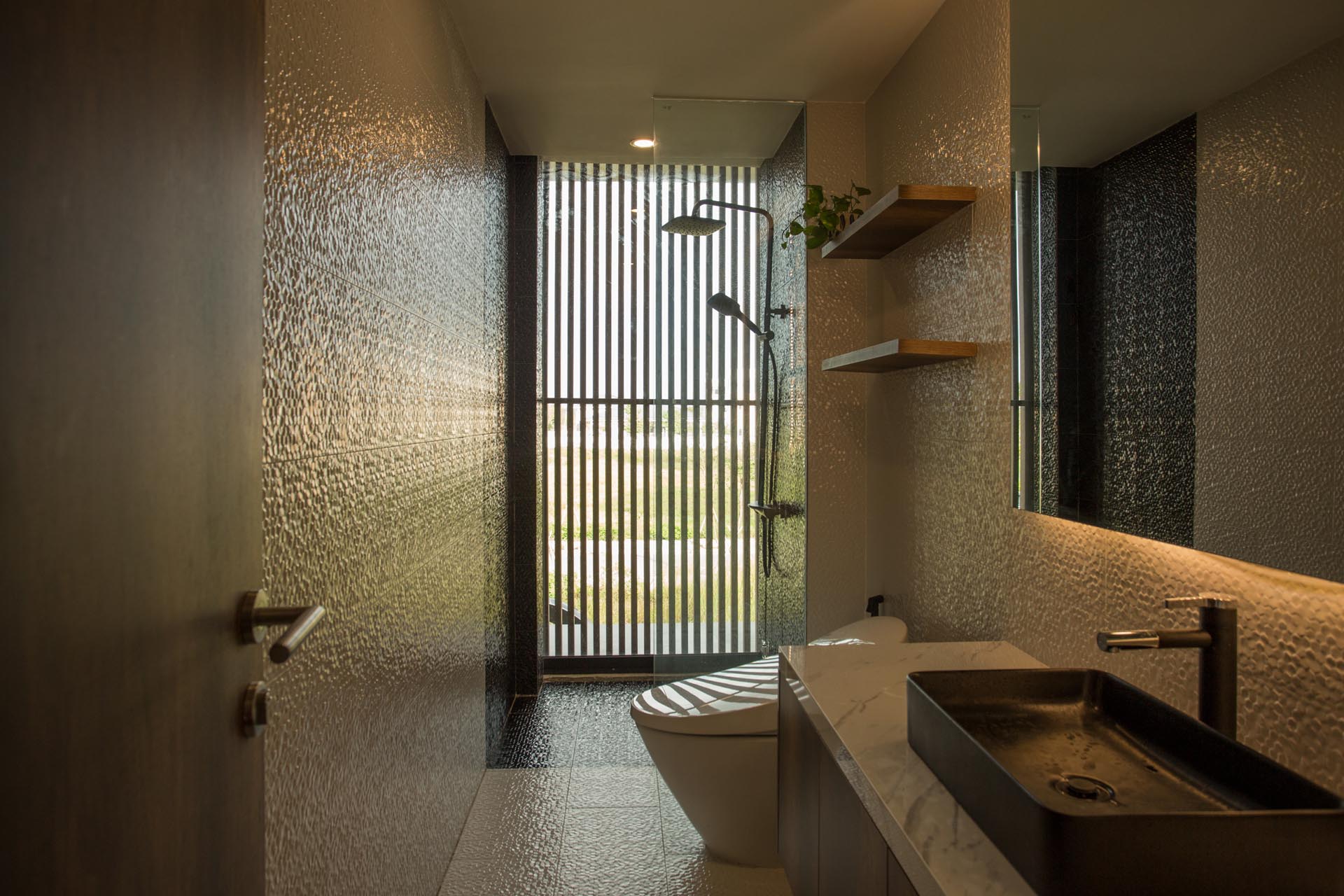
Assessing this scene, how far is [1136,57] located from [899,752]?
1209 millimetres

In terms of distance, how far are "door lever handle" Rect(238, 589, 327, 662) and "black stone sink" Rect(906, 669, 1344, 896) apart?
84 centimetres

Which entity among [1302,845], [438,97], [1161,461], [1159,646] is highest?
[438,97]

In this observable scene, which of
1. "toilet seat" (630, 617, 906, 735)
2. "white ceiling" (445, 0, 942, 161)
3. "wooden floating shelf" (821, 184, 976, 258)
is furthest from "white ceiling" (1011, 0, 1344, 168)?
"toilet seat" (630, 617, 906, 735)

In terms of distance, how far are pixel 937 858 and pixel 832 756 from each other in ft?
1.41

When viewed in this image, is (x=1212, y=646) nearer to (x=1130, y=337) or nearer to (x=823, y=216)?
(x=1130, y=337)

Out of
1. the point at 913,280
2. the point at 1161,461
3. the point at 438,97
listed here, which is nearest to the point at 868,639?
the point at 913,280

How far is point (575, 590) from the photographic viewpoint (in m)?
4.00

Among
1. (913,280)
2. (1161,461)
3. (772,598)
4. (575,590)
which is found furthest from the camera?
(575,590)

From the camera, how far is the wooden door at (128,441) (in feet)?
1.94

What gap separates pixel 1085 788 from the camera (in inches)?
45.9

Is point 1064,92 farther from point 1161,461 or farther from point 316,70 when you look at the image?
point 316,70

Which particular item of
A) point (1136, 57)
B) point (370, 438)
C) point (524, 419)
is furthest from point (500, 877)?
point (1136, 57)

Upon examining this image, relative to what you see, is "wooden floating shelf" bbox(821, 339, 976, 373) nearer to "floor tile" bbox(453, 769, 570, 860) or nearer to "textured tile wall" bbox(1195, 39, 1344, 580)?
"textured tile wall" bbox(1195, 39, 1344, 580)

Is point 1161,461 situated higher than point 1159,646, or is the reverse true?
point 1161,461
